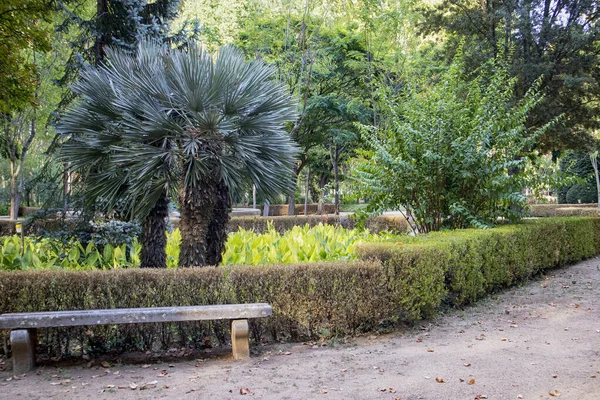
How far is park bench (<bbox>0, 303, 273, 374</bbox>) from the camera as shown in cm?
493

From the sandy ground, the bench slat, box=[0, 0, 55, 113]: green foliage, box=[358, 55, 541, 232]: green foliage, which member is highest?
box=[0, 0, 55, 113]: green foliage

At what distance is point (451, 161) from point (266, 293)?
15.8ft

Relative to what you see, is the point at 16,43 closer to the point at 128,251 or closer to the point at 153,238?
the point at 128,251

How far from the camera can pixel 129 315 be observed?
5.02 m

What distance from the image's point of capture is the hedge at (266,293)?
17.7ft

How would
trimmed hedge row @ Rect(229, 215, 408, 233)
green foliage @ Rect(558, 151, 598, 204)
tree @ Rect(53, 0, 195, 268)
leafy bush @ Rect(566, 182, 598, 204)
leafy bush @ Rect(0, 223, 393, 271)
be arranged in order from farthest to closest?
1. leafy bush @ Rect(566, 182, 598, 204)
2. green foliage @ Rect(558, 151, 598, 204)
3. trimmed hedge row @ Rect(229, 215, 408, 233)
4. tree @ Rect(53, 0, 195, 268)
5. leafy bush @ Rect(0, 223, 393, 271)

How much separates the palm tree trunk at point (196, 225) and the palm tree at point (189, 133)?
1 centimetres

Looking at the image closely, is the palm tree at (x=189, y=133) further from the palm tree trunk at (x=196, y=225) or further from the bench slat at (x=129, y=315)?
the bench slat at (x=129, y=315)

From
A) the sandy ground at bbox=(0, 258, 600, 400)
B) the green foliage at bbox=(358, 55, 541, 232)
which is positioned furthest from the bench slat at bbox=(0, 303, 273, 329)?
the green foliage at bbox=(358, 55, 541, 232)

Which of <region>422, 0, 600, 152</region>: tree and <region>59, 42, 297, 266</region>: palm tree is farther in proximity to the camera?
<region>422, 0, 600, 152</region>: tree

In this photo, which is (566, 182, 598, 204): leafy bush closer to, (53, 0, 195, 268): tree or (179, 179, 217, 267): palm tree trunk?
(53, 0, 195, 268): tree

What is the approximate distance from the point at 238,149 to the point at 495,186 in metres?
4.97

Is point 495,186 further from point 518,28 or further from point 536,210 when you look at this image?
point 536,210

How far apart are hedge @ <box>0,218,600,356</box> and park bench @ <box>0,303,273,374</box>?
0.34 meters
